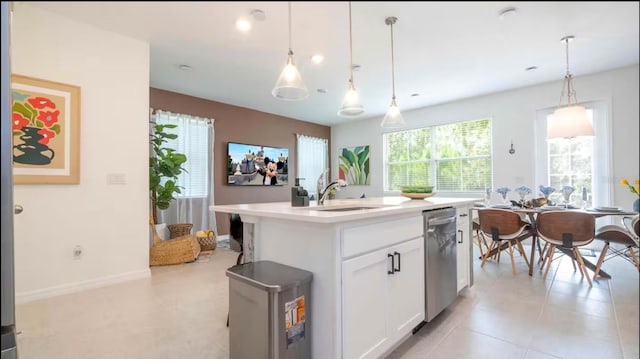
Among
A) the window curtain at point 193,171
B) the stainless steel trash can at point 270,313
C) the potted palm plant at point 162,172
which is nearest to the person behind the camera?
the stainless steel trash can at point 270,313

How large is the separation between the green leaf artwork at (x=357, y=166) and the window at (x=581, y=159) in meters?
2.92

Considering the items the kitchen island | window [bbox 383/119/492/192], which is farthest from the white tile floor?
window [bbox 383/119/492/192]

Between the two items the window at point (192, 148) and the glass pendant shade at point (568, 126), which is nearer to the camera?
the glass pendant shade at point (568, 126)

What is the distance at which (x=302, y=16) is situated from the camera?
0.63m


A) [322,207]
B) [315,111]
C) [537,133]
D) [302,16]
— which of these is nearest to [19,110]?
[315,111]

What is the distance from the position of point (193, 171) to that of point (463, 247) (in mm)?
4059

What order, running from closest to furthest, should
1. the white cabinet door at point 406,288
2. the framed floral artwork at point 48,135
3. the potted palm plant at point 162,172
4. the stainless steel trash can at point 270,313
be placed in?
1. the stainless steel trash can at point 270,313
2. the white cabinet door at point 406,288
3. the framed floral artwork at point 48,135
4. the potted palm plant at point 162,172

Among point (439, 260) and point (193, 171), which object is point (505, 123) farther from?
point (193, 171)

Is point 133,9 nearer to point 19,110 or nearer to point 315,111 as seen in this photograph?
point 315,111

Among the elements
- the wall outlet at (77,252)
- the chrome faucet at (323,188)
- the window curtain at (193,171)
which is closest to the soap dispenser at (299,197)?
the chrome faucet at (323,188)

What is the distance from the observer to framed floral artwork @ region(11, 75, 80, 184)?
7.19 ft

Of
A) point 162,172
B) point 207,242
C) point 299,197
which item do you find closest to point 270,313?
point 299,197

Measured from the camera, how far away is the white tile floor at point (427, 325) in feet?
5.52

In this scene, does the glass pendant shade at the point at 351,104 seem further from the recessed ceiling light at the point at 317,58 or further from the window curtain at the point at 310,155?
the window curtain at the point at 310,155
